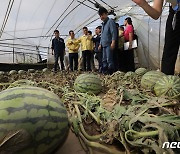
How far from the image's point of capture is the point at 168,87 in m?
2.43

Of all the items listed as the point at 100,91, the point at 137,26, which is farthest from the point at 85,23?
the point at 100,91

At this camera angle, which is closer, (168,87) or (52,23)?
(168,87)

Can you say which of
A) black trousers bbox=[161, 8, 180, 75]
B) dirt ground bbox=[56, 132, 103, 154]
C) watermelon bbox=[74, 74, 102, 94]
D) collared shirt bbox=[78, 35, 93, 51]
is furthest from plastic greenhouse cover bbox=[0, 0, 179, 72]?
dirt ground bbox=[56, 132, 103, 154]

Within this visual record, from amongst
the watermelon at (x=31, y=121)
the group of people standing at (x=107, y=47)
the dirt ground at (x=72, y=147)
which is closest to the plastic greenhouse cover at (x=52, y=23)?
the group of people standing at (x=107, y=47)

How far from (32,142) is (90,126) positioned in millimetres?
582

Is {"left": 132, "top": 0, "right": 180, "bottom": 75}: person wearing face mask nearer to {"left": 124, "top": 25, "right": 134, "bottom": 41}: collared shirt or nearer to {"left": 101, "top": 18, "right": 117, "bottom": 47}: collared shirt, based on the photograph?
{"left": 101, "top": 18, "right": 117, "bottom": 47}: collared shirt

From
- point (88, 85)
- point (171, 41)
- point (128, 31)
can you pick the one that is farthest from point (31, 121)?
point (128, 31)

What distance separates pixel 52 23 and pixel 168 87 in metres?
11.9

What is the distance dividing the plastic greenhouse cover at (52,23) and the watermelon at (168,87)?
5.78 m

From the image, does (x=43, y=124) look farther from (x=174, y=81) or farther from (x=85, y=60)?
(x=85, y=60)

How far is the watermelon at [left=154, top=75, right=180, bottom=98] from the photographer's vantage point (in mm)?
2398

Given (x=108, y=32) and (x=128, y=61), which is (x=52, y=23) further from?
(x=108, y=32)

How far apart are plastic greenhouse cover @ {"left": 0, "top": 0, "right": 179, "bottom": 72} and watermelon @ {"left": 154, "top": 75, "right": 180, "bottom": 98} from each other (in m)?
5.78

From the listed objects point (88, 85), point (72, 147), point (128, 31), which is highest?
point (128, 31)
